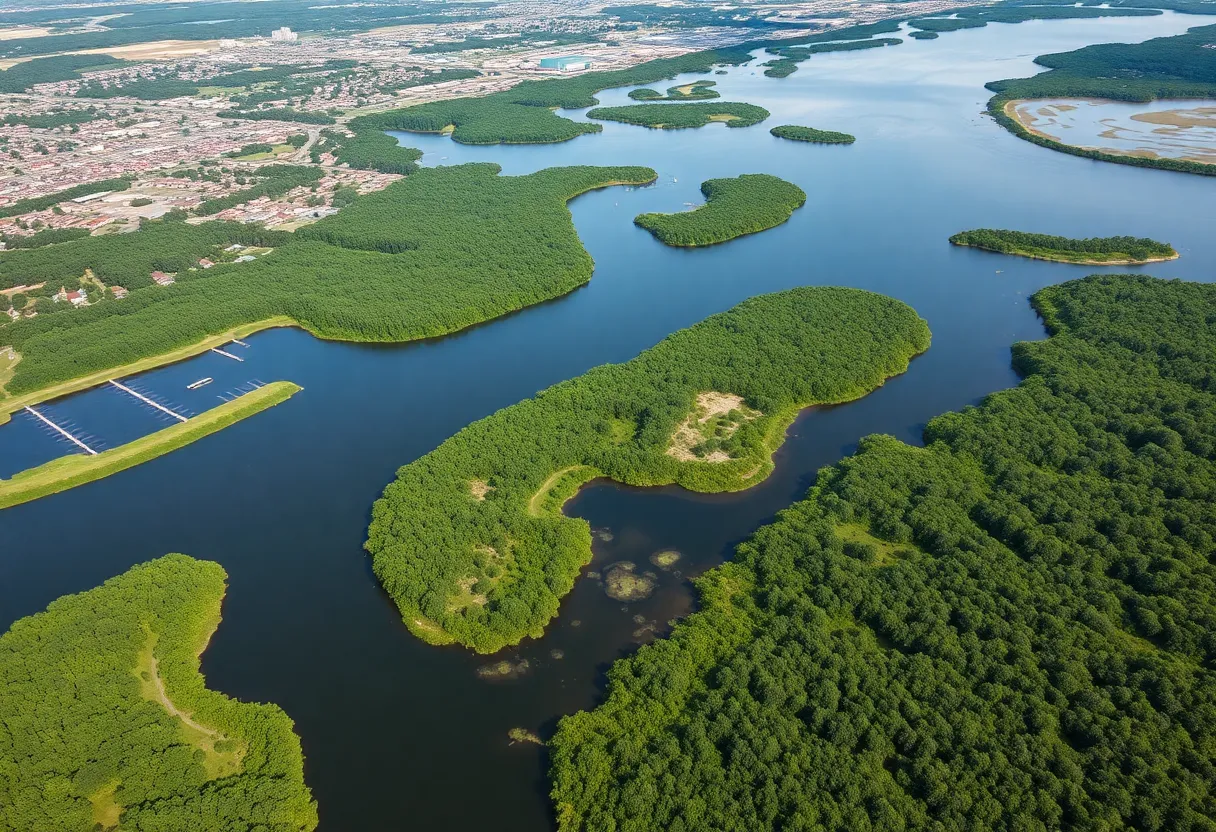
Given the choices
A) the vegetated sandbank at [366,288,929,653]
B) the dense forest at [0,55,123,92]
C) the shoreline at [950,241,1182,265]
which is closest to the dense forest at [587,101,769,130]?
the shoreline at [950,241,1182,265]

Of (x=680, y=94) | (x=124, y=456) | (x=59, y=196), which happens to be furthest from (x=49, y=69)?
(x=124, y=456)

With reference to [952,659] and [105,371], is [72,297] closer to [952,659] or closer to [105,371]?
[105,371]

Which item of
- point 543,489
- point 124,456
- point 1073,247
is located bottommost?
point 543,489

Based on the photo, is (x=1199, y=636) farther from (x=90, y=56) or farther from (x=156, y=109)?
(x=90, y=56)

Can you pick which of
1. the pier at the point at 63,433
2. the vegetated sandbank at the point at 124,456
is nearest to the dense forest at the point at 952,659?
the vegetated sandbank at the point at 124,456

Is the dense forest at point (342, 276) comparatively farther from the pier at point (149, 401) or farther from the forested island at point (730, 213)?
the forested island at point (730, 213)

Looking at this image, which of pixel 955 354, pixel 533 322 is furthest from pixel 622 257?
pixel 955 354

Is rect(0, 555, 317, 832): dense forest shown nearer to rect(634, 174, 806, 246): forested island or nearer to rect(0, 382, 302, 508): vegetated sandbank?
rect(0, 382, 302, 508): vegetated sandbank

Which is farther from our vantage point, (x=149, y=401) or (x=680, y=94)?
(x=680, y=94)
